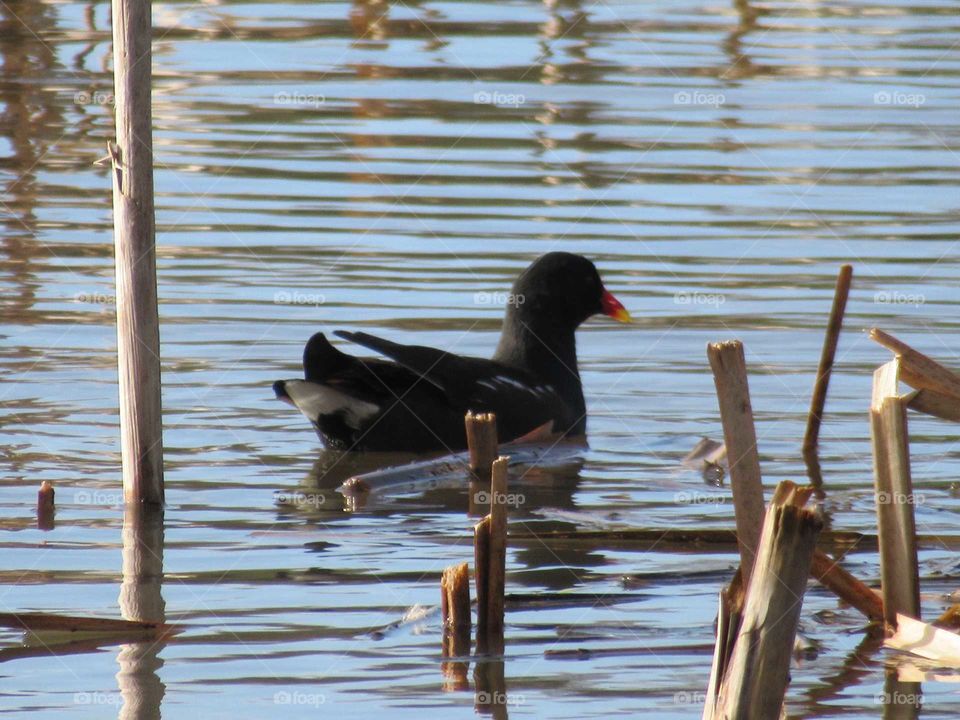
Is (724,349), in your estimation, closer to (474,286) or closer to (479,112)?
(474,286)

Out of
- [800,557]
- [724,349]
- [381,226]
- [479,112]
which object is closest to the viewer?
[800,557]

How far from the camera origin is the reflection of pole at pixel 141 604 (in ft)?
18.0

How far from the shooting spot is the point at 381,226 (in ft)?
47.1

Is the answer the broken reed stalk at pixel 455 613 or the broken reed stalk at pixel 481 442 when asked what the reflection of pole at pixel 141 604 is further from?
the broken reed stalk at pixel 481 442

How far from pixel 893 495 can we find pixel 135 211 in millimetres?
3094

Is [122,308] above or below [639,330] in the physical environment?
above

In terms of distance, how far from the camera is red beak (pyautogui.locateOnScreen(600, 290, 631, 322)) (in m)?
10.6

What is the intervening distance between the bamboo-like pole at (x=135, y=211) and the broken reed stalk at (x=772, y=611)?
3341 mm

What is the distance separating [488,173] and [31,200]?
12.7 ft

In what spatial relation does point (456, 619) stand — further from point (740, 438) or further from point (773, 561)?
point (773, 561)

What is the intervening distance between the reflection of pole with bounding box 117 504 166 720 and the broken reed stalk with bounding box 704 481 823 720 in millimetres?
1803

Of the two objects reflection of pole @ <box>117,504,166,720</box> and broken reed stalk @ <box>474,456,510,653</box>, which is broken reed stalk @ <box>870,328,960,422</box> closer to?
broken reed stalk @ <box>474,456,510,653</box>

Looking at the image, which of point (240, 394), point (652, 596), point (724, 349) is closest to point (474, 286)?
point (240, 394)

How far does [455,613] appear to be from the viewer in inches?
236
